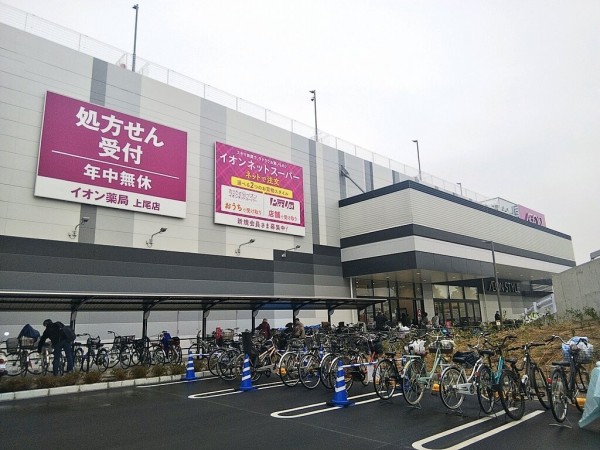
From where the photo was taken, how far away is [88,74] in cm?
1852

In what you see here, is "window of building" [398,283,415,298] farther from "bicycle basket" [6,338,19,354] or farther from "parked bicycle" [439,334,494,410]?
"bicycle basket" [6,338,19,354]

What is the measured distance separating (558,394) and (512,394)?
2.24ft

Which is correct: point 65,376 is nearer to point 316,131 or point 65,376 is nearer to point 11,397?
point 11,397

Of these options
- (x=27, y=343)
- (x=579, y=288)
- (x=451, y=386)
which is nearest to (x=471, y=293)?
(x=579, y=288)

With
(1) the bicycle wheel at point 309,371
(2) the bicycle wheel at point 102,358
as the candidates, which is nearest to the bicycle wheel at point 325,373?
(1) the bicycle wheel at point 309,371

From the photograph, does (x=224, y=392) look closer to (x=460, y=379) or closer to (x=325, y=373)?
(x=325, y=373)

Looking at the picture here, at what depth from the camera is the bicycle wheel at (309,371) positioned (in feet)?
33.3

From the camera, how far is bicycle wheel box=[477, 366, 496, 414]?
23.0 ft

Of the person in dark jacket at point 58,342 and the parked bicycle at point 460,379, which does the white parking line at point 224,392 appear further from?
the person in dark jacket at point 58,342

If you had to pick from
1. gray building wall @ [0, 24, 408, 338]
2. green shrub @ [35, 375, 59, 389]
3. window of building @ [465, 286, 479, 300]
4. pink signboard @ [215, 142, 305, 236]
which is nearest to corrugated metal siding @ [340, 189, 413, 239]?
gray building wall @ [0, 24, 408, 338]

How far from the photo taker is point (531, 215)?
47.4 metres

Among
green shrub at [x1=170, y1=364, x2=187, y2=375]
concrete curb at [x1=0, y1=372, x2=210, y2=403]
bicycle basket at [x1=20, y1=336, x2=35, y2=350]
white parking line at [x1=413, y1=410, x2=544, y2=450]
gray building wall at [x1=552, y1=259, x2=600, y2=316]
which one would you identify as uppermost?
gray building wall at [x1=552, y1=259, x2=600, y2=316]

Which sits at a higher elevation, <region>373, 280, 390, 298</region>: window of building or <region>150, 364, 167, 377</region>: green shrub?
<region>373, 280, 390, 298</region>: window of building

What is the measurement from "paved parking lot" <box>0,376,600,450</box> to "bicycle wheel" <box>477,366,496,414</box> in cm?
19
